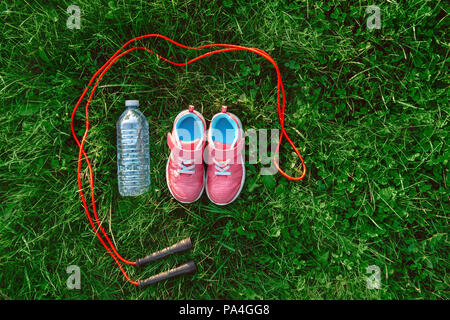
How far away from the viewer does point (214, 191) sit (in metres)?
2.12

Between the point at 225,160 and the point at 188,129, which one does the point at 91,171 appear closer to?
the point at 188,129

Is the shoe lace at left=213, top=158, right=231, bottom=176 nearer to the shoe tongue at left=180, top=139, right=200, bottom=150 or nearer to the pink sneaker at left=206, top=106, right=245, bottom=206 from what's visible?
the pink sneaker at left=206, top=106, right=245, bottom=206

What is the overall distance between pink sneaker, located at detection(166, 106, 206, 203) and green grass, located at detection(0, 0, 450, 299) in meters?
0.13

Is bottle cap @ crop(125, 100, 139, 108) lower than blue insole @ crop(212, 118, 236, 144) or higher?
higher

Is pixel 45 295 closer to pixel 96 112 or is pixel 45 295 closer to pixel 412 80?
pixel 96 112

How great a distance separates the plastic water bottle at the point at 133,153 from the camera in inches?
86.4

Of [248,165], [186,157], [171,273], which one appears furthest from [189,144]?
[171,273]

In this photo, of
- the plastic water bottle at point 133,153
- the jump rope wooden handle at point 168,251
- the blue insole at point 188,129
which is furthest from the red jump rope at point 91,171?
the blue insole at point 188,129

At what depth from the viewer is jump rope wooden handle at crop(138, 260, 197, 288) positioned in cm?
209

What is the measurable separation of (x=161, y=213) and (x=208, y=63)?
138 cm

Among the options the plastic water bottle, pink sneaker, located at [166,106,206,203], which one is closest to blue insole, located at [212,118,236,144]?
pink sneaker, located at [166,106,206,203]

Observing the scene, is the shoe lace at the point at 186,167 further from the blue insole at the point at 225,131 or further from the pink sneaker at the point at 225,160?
the blue insole at the point at 225,131

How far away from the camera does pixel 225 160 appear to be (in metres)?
2.03

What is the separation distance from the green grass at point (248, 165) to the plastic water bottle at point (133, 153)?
3.4 inches
